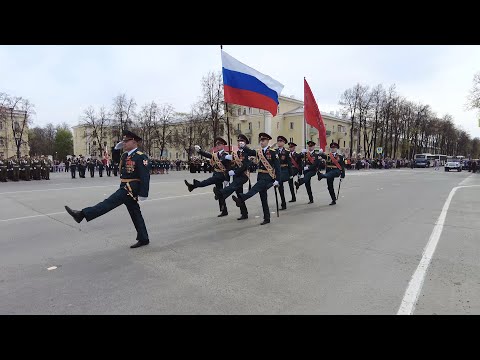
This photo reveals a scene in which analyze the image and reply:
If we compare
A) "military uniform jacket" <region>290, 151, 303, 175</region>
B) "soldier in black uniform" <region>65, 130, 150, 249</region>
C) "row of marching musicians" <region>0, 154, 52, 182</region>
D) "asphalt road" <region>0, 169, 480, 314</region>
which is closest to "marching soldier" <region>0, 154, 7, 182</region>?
"row of marching musicians" <region>0, 154, 52, 182</region>

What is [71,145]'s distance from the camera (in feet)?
320

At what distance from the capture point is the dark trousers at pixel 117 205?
5.43m

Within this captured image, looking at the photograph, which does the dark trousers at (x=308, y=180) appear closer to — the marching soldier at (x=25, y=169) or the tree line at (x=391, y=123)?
the marching soldier at (x=25, y=169)

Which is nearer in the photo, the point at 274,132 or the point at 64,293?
the point at 64,293

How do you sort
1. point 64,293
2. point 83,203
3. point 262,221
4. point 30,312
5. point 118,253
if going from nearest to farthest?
point 30,312, point 64,293, point 118,253, point 262,221, point 83,203

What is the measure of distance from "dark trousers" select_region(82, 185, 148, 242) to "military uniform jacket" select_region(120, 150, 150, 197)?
0.18m

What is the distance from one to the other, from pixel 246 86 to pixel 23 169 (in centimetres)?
2098

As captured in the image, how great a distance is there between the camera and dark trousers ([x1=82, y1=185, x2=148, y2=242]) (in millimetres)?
5433

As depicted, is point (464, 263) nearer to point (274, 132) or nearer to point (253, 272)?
point (253, 272)

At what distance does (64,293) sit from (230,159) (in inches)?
204

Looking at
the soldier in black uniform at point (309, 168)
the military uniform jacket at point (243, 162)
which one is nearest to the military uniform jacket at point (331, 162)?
the soldier in black uniform at point (309, 168)

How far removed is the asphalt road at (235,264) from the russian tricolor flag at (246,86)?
10.7 feet
